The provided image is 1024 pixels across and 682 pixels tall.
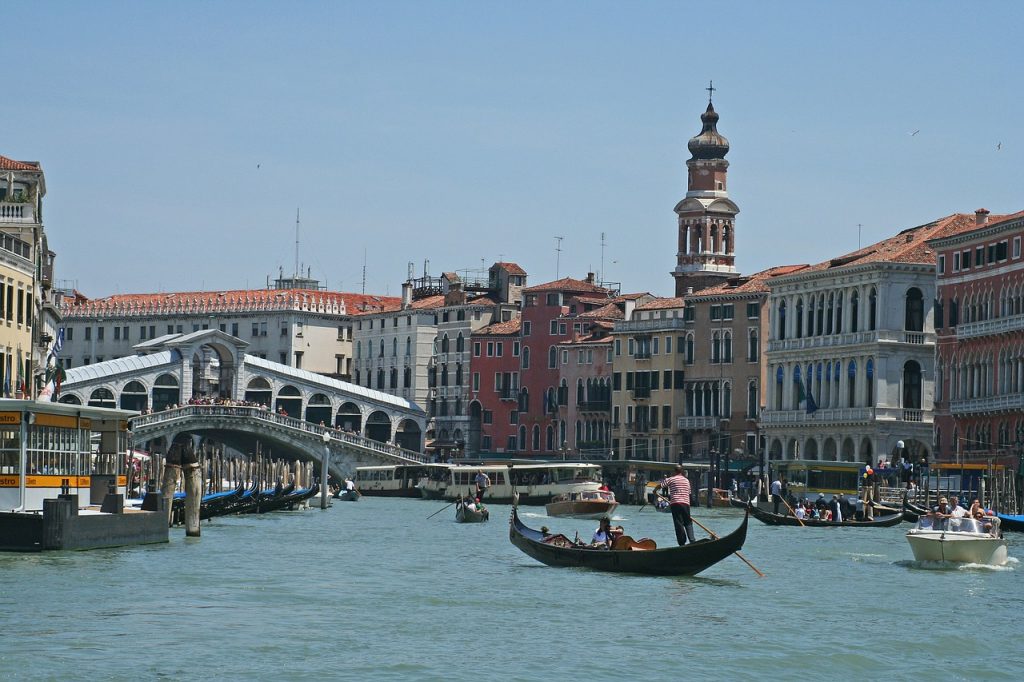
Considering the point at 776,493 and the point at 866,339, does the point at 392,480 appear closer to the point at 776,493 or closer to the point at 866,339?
the point at 866,339

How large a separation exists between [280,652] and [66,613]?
3.65 m

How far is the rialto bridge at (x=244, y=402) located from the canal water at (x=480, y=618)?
38.7 metres

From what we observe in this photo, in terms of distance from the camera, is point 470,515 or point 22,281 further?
point 470,515

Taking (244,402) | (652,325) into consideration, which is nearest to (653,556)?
(244,402)

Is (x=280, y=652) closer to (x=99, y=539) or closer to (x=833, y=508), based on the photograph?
(x=99, y=539)

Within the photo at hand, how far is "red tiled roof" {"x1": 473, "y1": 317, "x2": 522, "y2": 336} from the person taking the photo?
91637mm

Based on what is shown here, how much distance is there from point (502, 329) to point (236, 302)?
17.2 metres

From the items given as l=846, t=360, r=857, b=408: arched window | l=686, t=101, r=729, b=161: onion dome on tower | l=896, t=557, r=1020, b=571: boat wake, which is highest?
l=686, t=101, r=729, b=161: onion dome on tower

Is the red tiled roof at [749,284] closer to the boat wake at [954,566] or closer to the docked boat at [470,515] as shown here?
the docked boat at [470,515]

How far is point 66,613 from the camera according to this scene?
25766 mm

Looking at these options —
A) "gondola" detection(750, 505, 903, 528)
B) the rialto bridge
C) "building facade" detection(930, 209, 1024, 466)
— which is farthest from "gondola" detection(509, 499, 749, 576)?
the rialto bridge

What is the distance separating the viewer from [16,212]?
5347 centimetres

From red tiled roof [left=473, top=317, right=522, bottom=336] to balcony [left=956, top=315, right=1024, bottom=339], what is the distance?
1235 inches

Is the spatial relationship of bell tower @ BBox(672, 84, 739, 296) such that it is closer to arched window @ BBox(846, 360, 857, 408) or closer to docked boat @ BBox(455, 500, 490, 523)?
arched window @ BBox(846, 360, 857, 408)
